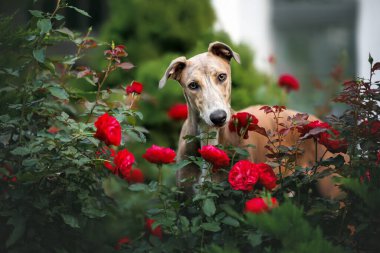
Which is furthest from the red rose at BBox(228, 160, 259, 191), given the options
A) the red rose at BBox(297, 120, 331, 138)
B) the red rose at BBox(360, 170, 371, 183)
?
the red rose at BBox(360, 170, 371, 183)

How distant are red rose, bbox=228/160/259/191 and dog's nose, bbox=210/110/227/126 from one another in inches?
21.5

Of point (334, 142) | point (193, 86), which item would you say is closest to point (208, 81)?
point (193, 86)

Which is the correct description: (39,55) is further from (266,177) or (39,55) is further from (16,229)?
(266,177)

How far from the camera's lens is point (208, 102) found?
3205mm

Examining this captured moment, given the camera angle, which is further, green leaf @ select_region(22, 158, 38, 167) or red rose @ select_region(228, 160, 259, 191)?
green leaf @ select_region(22, 158, 38, 167)

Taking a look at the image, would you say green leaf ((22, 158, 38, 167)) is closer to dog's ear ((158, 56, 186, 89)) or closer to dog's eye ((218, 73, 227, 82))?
dog's ear ((158, 56, 186, 89))

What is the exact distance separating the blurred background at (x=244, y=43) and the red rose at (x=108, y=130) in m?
1.62

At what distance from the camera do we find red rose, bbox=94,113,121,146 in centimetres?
268

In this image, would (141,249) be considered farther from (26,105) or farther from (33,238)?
(26,105)

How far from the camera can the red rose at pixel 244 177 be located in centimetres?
256

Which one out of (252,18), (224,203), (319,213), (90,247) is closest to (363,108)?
(319,213)

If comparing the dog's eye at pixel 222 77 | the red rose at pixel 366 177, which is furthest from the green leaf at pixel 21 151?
the red rose at pixel 366 177

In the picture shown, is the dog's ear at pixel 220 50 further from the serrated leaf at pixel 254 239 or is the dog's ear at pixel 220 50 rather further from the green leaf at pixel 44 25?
the serrated leaf at pixel 254 239

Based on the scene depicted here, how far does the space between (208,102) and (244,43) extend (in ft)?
9.93
